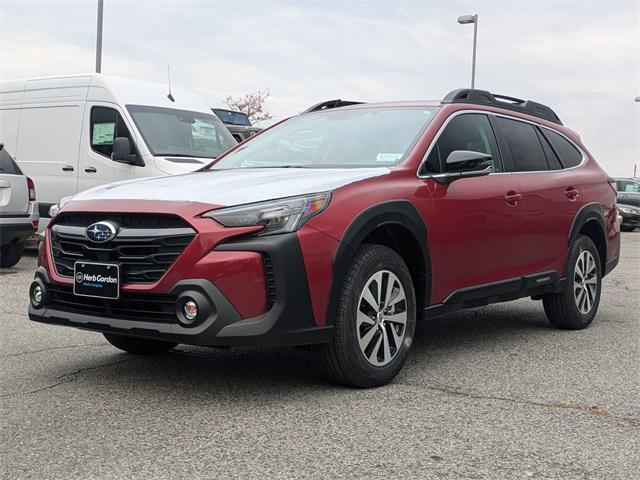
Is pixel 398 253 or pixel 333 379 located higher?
pixel 398 253

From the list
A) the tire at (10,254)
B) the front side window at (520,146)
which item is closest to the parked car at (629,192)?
the tire at (10,254)

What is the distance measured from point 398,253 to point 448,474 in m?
Result: 1.91

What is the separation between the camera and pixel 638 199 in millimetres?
29141

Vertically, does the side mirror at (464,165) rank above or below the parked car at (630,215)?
above

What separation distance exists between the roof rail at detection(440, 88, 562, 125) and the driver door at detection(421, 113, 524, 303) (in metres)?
0.16

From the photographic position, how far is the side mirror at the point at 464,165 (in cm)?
511

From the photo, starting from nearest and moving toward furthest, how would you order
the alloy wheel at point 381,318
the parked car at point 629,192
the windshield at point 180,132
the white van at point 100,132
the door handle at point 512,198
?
the alloy wheel at point 381,318 < the door handle at point 512,198 < the white van at point 100,132 < the windshield at point 180,132 < the parked car at point 629,192

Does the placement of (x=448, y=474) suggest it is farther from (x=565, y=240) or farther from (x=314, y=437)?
(x=565, y=240)

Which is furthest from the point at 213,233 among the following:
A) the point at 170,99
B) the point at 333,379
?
the point at 170,99

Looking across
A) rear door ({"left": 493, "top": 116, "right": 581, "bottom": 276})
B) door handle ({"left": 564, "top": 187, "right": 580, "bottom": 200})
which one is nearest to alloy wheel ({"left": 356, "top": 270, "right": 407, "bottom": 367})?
rear door ({"left": 493, "top": 116, "right": 581, "bottom": 276})

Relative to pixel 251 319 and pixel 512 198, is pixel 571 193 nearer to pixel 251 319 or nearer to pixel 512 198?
pixel 512 198

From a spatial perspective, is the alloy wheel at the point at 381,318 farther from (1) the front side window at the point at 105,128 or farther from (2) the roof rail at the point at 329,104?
(1) the front side window at the point at 105,128

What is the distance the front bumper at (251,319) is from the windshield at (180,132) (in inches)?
270

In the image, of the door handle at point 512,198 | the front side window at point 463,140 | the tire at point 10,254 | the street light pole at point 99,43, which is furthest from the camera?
the street light pole at point 99,43
